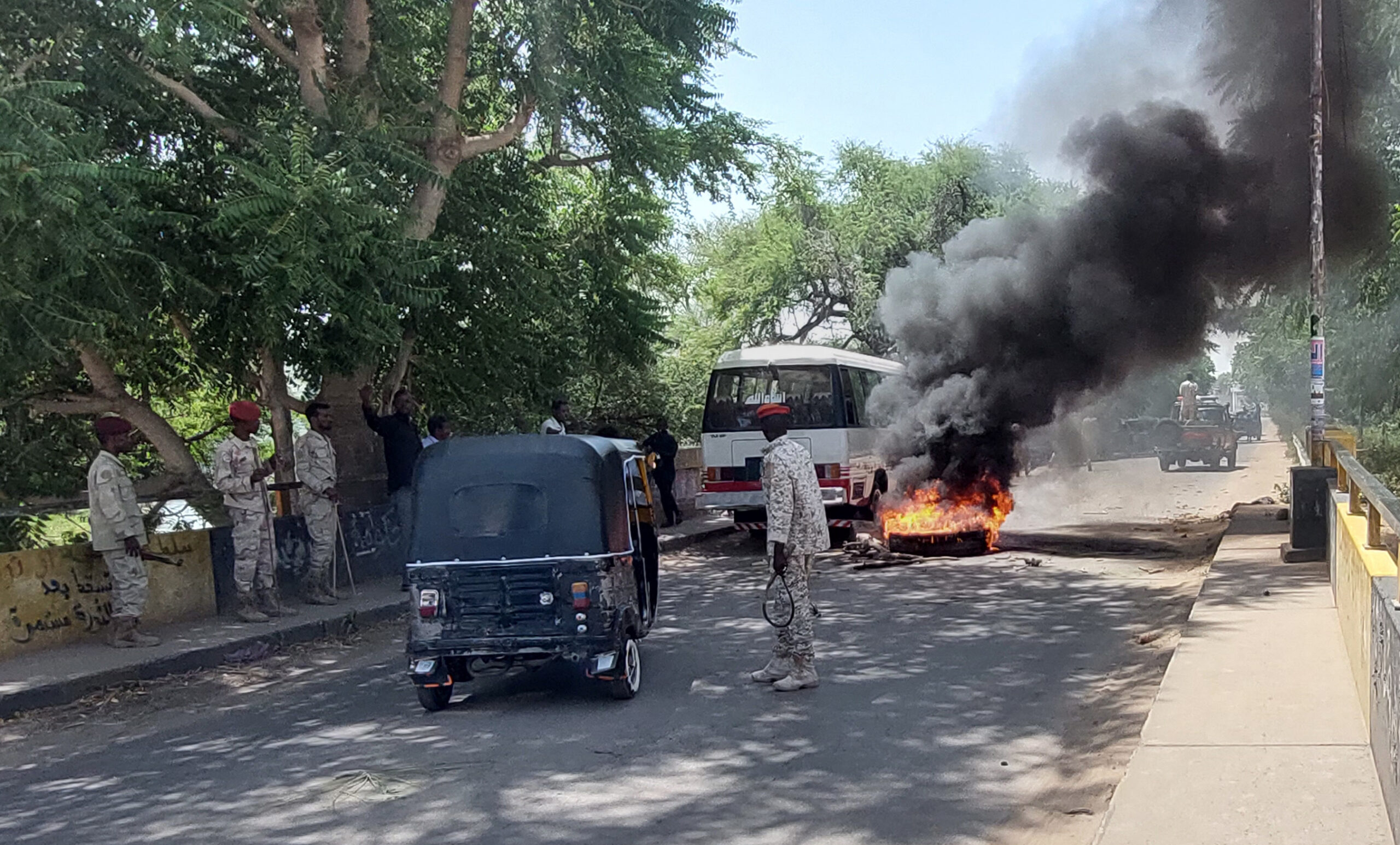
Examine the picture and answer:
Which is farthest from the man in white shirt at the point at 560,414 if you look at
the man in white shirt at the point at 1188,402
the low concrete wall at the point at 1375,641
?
the man in white shirt at the point at 1188,402

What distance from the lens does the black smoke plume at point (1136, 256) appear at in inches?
634

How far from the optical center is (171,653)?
8992 mm

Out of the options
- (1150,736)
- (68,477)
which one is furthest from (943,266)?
(1150,736)

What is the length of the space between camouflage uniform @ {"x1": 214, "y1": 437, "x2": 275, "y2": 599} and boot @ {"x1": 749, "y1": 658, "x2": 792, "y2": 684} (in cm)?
490

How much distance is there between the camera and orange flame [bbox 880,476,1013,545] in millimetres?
14672

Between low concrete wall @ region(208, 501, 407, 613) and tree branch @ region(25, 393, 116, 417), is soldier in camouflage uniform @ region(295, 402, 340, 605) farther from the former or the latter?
tree branch @ region(25, 393, 116, 417)

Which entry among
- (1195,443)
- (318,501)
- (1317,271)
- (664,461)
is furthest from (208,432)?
(1195,443)

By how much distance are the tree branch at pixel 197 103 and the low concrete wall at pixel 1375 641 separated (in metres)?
10.4

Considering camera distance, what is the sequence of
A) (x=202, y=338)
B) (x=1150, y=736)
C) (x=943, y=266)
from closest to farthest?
1. (x=1150, y=736)
2. (x=202, y=338)
3. (x=943, y=266)

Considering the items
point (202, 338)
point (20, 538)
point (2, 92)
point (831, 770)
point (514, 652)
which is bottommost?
point (831, 770)

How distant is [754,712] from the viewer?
22.5 ft

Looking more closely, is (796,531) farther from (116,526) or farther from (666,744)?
(116,526)

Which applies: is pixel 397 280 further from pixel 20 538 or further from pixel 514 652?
pixel 514 652

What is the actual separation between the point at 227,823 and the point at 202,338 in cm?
916
